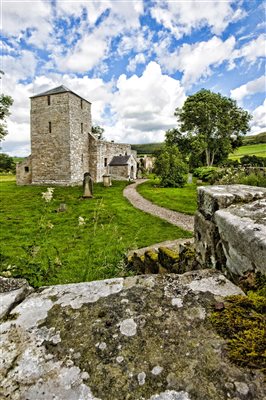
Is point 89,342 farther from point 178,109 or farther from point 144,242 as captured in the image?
point 178,109

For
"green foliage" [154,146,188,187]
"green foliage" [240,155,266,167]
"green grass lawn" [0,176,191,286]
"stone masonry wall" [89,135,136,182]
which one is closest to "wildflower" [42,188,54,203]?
"green grass lawn" [0,176,191,286]

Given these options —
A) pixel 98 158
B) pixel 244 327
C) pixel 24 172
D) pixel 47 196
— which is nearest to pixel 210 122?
pixel 98 158

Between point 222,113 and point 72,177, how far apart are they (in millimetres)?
25167

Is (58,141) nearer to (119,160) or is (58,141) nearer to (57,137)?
(57,137)

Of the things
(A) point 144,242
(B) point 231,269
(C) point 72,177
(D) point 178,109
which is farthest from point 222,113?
(B) point 231,269

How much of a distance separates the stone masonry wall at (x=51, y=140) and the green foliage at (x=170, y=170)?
10637 mm

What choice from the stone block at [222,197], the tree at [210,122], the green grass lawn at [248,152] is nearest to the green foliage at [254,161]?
the tree at [210,122]

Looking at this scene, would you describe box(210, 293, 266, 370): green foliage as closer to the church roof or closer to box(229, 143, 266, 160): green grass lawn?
the church roof

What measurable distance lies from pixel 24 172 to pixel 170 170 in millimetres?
18511

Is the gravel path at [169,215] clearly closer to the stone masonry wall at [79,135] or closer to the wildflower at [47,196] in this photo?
the wildflower at [47,196]

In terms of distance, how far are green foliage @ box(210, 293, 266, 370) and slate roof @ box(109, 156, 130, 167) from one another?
37.6 m

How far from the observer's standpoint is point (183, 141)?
4225 cm

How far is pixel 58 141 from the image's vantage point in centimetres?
3031

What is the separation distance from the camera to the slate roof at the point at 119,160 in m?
38.9
